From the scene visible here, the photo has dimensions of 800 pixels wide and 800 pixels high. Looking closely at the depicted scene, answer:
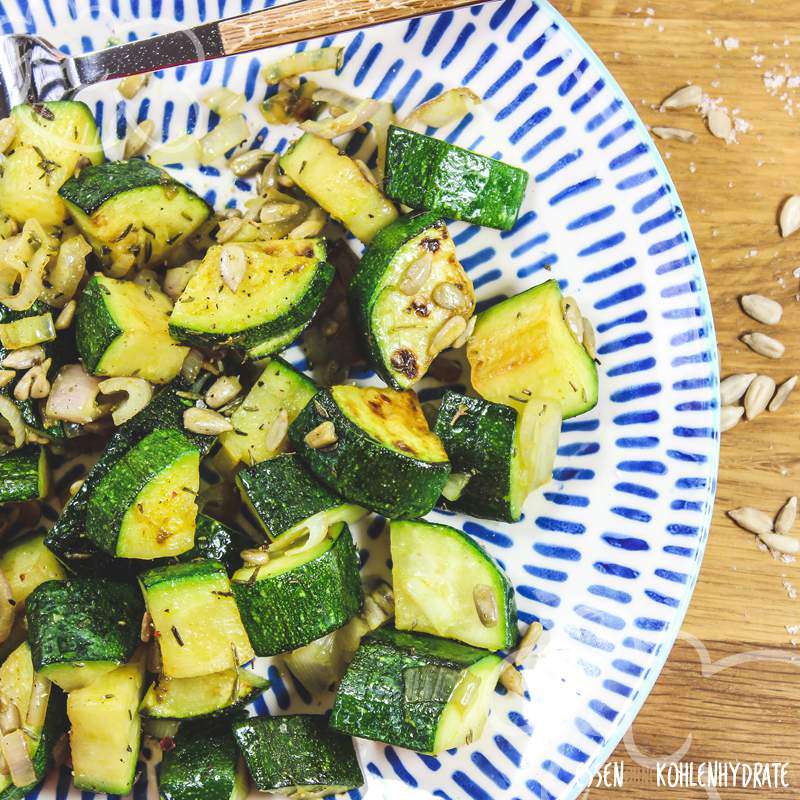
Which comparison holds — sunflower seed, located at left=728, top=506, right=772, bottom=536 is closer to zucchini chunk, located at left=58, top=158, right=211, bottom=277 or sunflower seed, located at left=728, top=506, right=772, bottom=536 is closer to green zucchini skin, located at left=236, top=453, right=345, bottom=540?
green zucchini skin, located at left=236, top=453, right=345, bottom=540

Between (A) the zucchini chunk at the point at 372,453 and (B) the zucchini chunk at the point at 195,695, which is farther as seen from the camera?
(B) the zucchini chunk at the point at 195,695

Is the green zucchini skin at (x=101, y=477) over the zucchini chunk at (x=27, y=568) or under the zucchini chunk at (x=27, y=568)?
over

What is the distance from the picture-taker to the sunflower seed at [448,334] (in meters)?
1.88

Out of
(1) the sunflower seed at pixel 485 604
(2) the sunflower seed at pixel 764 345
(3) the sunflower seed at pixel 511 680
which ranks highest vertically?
(2) the sunflower seed at pixel 764 345

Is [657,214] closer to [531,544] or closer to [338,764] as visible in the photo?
[531,544]

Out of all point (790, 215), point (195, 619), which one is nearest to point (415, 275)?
point (195, 619)

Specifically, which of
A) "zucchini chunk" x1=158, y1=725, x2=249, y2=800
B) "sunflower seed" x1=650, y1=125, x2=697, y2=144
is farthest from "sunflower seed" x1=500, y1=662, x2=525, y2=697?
"sunflower seed" x1=650, y1=125, x2=697, y2=144

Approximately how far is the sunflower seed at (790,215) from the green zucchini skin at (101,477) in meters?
1.73

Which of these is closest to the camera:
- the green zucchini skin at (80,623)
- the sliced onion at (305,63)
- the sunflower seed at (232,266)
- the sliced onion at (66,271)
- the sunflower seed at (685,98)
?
the green zucchini skin at (80,623)

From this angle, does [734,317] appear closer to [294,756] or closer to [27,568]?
[294,756]

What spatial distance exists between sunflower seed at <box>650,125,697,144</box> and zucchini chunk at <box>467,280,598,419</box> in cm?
71

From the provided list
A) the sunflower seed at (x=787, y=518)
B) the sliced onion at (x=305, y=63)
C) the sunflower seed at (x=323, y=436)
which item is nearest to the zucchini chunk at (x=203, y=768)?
the sunflower seed at (x=323, y=436)

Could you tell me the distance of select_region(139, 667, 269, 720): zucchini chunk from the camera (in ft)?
6.14

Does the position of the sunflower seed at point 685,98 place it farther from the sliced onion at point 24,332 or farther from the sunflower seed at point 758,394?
the sliced onion at point 24,332
